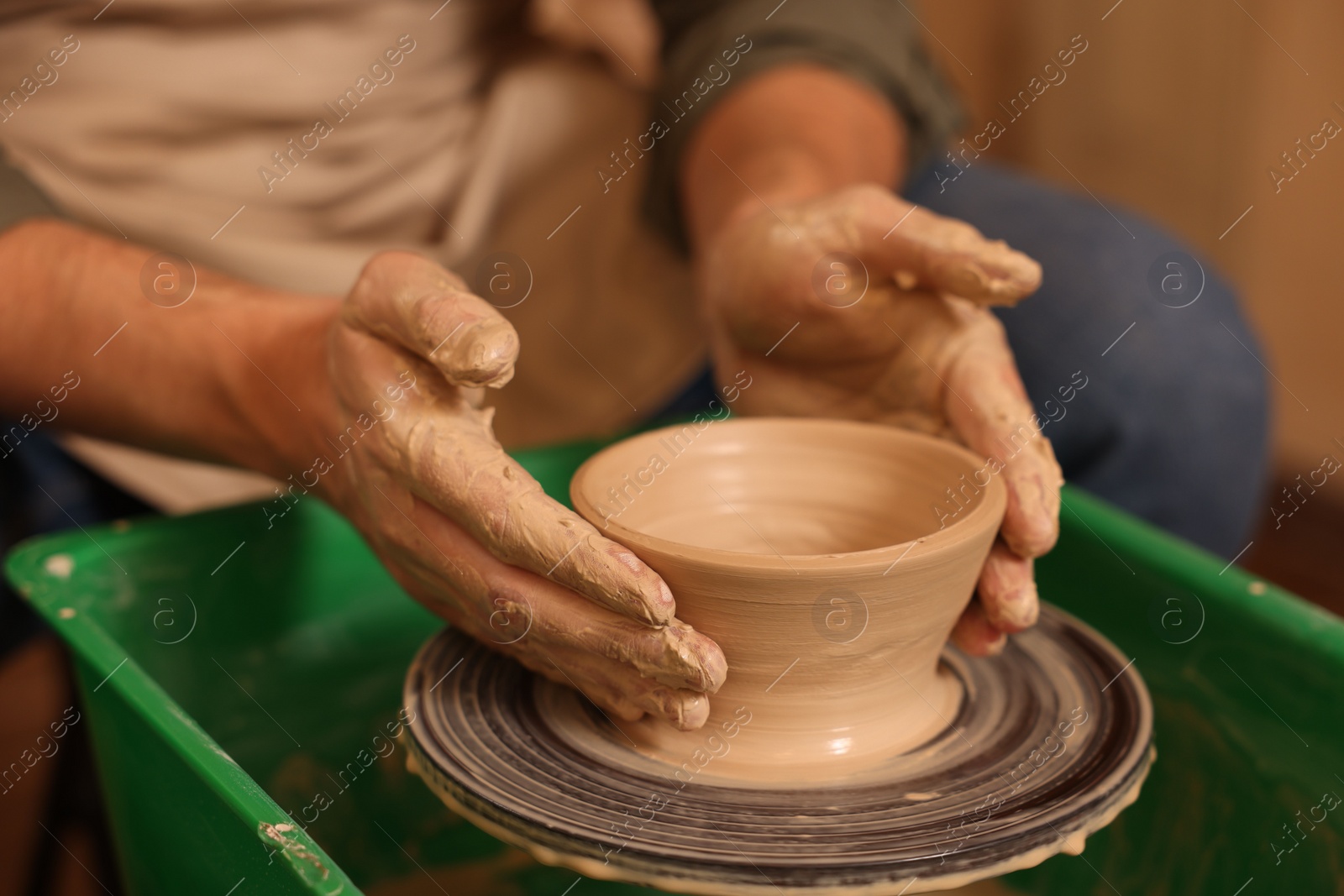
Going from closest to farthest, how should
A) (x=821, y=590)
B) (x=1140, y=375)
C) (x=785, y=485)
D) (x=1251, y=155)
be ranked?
1. (x=821, y=590)
2. (x=785, y=485)
3. (x=1140, y=375)
4. (x=1251, y=155)

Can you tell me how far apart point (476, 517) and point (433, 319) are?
121 millimetres

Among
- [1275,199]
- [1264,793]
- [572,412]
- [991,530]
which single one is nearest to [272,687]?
[572,412]

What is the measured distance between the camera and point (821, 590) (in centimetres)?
61

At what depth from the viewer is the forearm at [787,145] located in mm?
1175

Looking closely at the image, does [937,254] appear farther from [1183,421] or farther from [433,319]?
[1183,421]

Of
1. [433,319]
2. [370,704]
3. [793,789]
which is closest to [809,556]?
[793,789]

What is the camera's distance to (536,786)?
0.63m

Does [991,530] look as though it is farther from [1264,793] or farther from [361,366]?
[361,366]

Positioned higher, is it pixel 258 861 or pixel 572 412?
pixel 258 861

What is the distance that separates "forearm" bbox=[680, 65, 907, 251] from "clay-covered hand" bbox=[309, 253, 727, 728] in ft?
1.71

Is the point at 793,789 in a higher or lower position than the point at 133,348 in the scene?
lower

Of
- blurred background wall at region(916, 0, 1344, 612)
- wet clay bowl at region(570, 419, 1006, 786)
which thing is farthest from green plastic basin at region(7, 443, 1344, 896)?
blurred background wall at region(916, 0, 1344, 612)

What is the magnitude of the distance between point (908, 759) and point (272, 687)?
58 cm

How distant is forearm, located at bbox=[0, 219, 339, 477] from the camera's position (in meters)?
0.87
